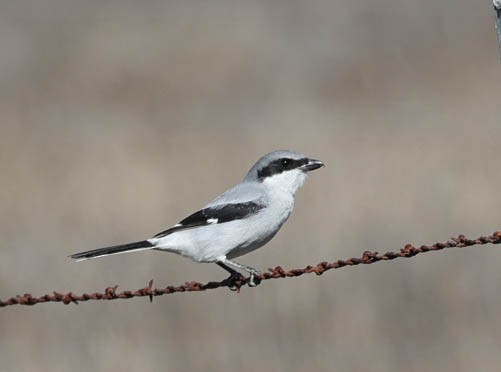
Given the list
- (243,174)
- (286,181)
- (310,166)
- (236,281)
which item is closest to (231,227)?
(236,281)

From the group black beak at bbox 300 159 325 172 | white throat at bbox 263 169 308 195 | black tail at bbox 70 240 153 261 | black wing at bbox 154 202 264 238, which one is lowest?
black tail at bbox 70 240 153 261

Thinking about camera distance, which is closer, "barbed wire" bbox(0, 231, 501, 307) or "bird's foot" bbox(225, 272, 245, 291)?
"barbed wire" bbox(0, 231, 501, 307)

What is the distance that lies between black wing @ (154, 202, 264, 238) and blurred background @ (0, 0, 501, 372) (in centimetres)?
210

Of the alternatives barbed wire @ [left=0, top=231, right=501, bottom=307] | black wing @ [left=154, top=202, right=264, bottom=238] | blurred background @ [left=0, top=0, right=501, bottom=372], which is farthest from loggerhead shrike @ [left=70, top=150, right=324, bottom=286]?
blurred background @ [left=0, top=0, right=501, bottom=372]

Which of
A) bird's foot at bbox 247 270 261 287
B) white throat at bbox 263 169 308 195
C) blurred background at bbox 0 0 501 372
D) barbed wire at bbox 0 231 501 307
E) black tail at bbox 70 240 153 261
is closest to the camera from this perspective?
barbed wire at bbox 0 231 501 307

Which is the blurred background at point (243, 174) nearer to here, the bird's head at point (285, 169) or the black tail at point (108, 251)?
the bird's head at point (285, 169)

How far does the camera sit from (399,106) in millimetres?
14812

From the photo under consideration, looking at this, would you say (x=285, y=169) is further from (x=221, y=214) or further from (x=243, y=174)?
(x=243, y=174)

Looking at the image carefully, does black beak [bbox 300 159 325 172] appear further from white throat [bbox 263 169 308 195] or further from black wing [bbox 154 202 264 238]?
black wing [bbox 154 202 264 238]

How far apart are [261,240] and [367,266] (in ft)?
9.99

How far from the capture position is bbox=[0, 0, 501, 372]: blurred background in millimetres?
8055

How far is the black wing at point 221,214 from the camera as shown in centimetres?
594

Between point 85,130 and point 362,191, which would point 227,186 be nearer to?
point 362,191

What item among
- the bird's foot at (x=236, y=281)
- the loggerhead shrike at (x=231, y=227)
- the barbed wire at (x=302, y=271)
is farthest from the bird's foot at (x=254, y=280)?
the barbed wire at (x=302, y=271)
